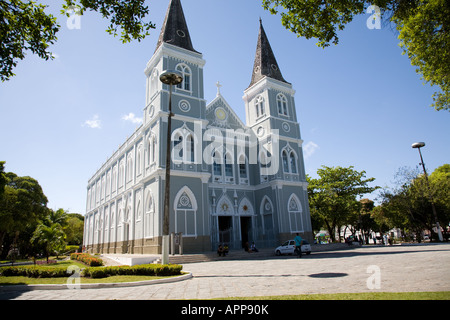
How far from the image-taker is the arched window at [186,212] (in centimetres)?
2181

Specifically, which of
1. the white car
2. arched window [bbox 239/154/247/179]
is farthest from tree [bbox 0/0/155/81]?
arched window [bbox 239/154/247/179]

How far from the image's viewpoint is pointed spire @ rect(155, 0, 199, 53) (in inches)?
1041

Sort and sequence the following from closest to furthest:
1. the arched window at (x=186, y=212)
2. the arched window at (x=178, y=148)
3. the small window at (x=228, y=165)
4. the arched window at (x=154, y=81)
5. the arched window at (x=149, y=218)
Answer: the arched window at (x=149, y=218) → the arched window at (x=186, y=212) → the arched window at (x=178, y=148) → the arched window at (x=154, y=81) → the small window at (x=228, y=165)

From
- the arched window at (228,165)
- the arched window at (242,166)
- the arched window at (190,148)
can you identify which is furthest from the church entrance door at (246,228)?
the arched window at (190,148)

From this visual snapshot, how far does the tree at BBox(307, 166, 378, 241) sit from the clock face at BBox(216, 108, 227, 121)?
1572 centimetres

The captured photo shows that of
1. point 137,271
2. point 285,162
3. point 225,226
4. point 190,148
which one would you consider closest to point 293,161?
point 285,162

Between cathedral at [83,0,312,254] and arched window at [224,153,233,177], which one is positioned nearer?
cathedral at [83,0,312,254]

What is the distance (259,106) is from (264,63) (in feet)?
16.5

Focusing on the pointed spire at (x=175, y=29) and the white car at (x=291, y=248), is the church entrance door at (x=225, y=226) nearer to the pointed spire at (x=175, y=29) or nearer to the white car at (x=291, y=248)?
the white car at (x=291, y=248)

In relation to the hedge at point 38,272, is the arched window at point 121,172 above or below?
above

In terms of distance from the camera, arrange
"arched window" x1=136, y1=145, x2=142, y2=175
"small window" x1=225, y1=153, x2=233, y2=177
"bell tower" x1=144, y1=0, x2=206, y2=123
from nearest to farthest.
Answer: "bell tower" x1=144, y1=0, x2=206, y2=123, "arched window" x1=136, y1=145, x2=142, y2=175, "small window" x1=225, y1=153, x2=233, y2=177

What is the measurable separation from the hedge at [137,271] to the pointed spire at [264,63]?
81.2 ft

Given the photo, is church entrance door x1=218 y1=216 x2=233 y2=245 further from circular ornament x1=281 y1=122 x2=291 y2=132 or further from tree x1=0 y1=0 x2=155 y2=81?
tree x1=0 y1=0 x2=155 y2=81
